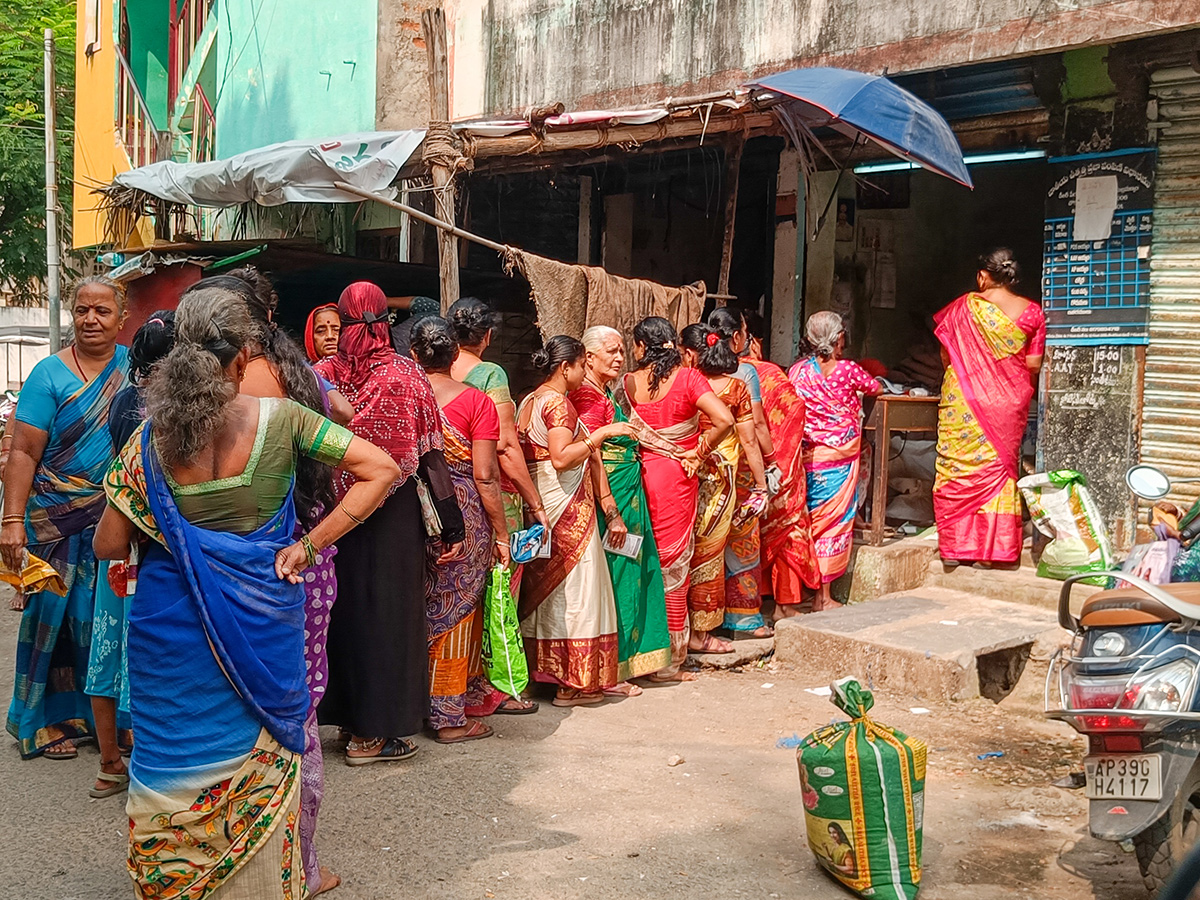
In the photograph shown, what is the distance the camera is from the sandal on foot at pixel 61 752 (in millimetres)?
4793

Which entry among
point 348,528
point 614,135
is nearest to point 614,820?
point 348,528

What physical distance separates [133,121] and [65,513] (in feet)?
34.7

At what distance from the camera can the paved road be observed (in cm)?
365

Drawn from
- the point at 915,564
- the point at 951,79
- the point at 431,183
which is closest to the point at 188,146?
the point at 431,183

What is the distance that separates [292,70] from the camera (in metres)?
12.0

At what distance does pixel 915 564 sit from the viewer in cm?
716

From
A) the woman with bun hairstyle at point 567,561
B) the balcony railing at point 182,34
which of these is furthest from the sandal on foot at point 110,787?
the balcony railing at point 182,34

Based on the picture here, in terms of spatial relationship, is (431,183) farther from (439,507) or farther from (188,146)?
(188,146)

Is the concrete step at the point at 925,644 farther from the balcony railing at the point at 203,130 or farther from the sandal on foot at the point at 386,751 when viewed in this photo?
the balcony railing at the point at 203,130

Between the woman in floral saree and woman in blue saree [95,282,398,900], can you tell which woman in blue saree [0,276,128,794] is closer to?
the woman in floral saree

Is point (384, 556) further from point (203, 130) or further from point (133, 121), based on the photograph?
point (133, 121)

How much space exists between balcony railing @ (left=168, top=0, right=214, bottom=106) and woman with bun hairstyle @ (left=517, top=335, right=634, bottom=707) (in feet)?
34.0

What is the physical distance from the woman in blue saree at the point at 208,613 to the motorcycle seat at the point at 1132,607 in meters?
2.31

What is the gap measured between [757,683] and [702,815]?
1.96 m
